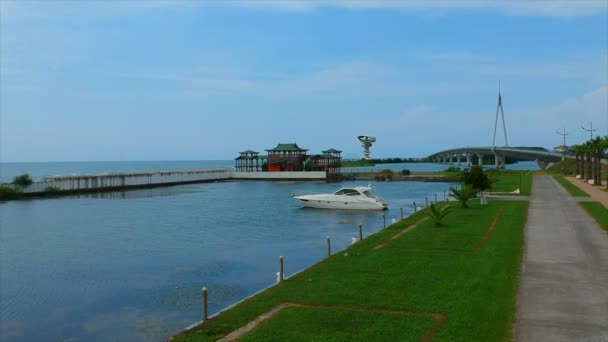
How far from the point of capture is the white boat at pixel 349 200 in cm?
4716

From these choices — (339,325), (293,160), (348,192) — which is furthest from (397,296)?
(293,160)

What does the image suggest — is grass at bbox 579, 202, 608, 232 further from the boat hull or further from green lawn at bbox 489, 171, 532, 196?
the boat hull

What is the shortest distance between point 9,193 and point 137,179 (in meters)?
32.3

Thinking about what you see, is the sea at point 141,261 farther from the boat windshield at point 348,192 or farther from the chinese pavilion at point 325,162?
the chinese pavilion at point 325,162

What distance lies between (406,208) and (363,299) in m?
35.3

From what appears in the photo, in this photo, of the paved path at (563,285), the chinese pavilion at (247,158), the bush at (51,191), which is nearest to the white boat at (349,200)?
the paved path at (563,285)

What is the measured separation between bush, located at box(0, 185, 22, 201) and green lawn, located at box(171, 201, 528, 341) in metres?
57.7

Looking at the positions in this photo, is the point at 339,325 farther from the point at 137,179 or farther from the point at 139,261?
the point at 137,179

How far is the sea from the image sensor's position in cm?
1552

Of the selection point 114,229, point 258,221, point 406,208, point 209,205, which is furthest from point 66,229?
point 406,208

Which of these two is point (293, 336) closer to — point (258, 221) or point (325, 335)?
point (325, 335)

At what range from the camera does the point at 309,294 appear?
14.6 meters

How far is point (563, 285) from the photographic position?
1464cm

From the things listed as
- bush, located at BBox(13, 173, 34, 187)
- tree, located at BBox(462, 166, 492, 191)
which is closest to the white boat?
tree, located at BBox(462, 166, 492, 191)
